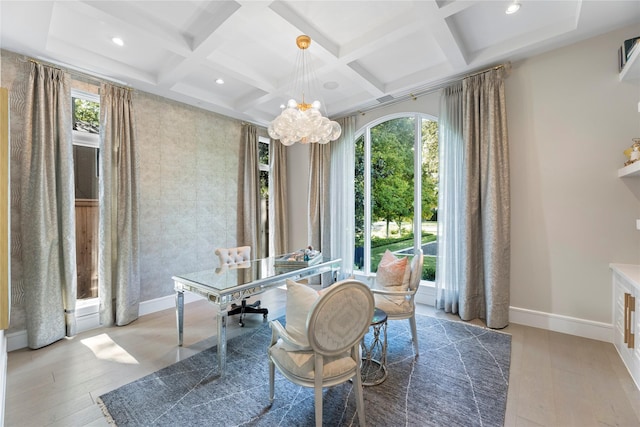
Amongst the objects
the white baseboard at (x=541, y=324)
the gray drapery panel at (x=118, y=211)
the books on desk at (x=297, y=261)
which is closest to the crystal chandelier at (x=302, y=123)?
the books on desk at (x=297, y=261)

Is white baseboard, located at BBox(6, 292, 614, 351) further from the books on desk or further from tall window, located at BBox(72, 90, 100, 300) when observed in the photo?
the books on desk

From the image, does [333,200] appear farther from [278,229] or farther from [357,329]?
[357,329]

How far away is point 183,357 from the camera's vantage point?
2471 mm

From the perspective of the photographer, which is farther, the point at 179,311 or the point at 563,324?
the point at 563,324

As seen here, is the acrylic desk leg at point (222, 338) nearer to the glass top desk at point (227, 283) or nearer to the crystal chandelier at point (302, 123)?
the glass top desk at point (227, 283)

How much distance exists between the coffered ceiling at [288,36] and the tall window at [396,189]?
0.74 meters

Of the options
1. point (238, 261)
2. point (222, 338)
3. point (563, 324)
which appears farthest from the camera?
point (238, 261)

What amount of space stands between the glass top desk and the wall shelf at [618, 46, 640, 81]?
3501 millimetres

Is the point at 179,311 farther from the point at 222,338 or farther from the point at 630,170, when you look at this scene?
the point at 630,170

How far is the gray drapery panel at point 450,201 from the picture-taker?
3434 millimetres

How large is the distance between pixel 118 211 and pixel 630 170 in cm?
542

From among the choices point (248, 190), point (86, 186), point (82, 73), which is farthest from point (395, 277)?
point (82, 73)

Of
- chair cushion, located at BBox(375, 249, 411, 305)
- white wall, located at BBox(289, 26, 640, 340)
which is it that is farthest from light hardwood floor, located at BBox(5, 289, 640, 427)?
chair cushion, located at BBox(375, 249, 411, 305)

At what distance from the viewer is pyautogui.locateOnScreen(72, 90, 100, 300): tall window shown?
10.8ft
